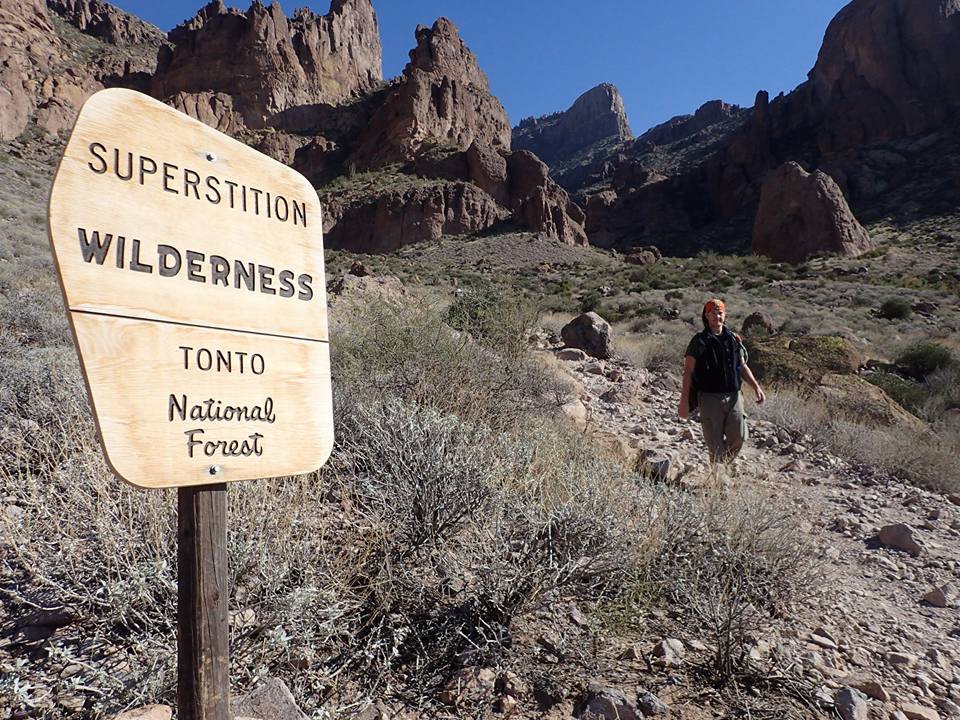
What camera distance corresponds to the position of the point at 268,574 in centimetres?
198

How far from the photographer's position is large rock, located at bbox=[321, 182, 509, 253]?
161 ft

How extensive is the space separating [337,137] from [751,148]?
46518 millimetres

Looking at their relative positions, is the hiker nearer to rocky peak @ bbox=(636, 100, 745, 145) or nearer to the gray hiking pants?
the gray hiking pants

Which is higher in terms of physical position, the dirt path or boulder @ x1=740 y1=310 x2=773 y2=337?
boulder @ x1=740 y1=310 x2=773 y2=337

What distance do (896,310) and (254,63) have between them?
6947 cm

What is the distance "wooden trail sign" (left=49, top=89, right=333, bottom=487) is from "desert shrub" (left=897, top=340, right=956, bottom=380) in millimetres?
11602

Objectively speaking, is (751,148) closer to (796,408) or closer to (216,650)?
(796,408)

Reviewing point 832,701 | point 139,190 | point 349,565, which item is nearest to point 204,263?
point 139,190

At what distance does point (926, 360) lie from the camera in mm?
9867

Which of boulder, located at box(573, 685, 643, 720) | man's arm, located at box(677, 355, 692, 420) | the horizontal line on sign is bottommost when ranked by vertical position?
boulder, located at box(573, 685, 643, 720)

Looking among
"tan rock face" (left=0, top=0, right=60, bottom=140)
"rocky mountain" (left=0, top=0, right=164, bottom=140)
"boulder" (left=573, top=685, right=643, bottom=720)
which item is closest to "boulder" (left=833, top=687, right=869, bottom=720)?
"boulder" (left=573, top=685, right=643, bottom=720)

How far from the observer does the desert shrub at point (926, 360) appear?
9.72m

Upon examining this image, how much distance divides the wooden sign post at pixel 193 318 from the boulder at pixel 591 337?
8.23 metres

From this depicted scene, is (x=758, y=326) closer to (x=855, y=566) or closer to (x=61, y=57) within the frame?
(x=855, y=566)
